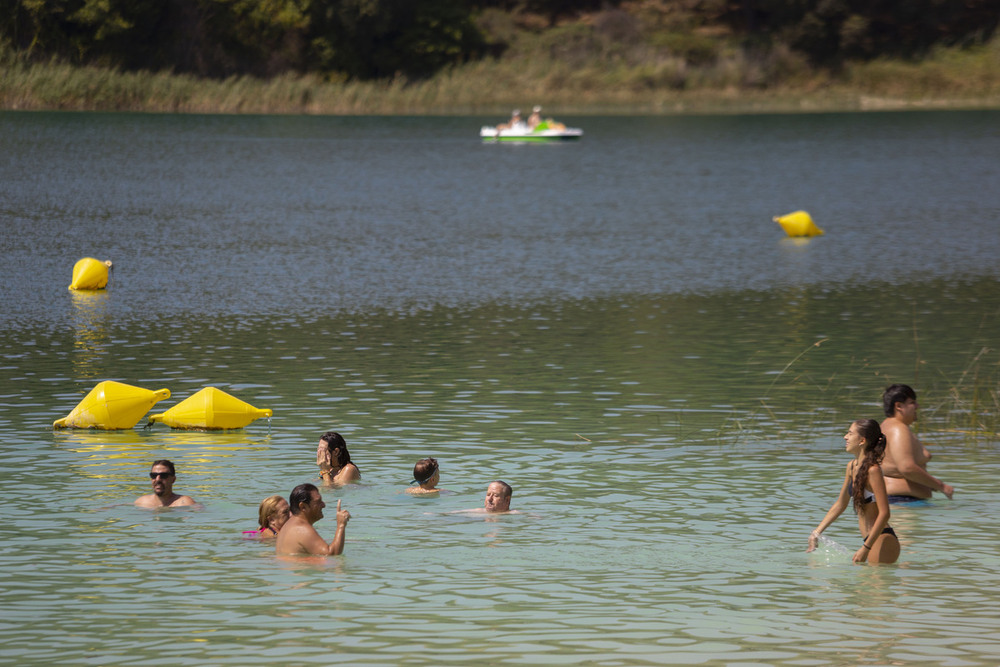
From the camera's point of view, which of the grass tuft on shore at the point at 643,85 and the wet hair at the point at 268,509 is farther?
the grass tuft on shore at the point at 643,85

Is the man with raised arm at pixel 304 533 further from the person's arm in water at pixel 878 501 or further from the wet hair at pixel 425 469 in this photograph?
the person's arm in water at pixel 878 501

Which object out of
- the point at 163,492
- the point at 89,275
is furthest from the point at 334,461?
the point at 89,275

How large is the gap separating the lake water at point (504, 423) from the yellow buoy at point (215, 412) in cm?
20

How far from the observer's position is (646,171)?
5391 cm

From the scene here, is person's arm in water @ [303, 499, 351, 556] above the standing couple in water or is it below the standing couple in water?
below

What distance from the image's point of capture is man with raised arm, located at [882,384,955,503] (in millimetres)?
13219

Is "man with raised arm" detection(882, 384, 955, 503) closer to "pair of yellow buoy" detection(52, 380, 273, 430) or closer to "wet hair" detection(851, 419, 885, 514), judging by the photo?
"wet hair" detection(851, 419, 885, 514)

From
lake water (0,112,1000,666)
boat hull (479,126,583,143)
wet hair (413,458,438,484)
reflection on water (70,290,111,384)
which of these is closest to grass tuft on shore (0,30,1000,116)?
boat hull (479,126,583,143)

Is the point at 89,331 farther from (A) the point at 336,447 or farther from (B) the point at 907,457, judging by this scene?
(B) the point at 907,457

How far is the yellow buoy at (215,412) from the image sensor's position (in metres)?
17.3

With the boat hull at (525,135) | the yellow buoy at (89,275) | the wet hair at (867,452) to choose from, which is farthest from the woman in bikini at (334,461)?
the boat hull at (525,135)

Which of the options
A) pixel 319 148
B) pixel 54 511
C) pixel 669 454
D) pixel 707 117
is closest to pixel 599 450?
pixel 669 454

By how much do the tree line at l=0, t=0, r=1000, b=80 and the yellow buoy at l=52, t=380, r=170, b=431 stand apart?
6818cm

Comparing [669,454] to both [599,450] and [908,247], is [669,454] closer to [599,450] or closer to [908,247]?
[599,450]
